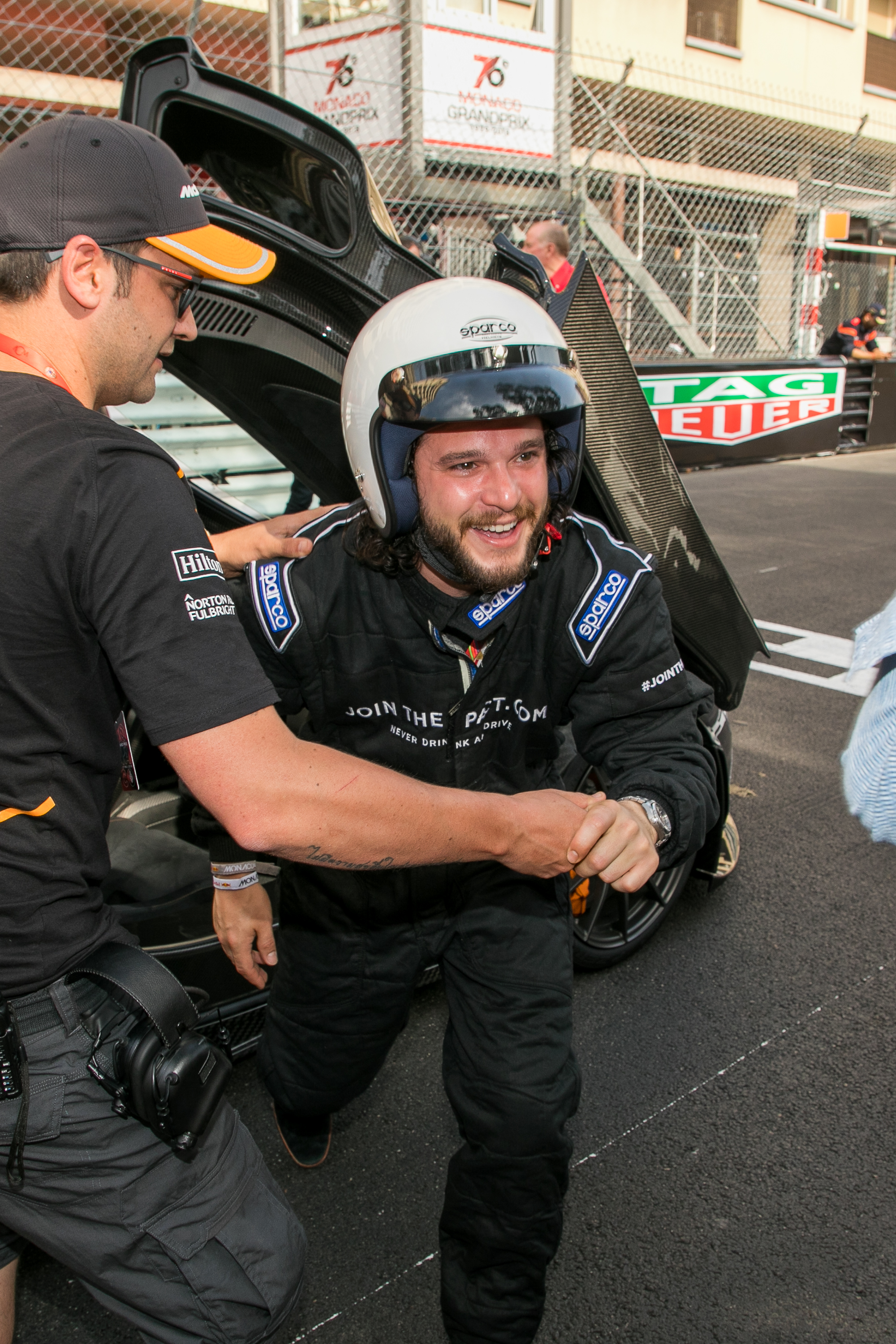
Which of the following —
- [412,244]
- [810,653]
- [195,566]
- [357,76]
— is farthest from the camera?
[357,76]

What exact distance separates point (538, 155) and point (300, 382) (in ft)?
39.1

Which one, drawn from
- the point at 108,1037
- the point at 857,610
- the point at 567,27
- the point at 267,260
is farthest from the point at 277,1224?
the point at 567,27

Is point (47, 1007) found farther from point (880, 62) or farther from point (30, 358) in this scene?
point (880, 62)

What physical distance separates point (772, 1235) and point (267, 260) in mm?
2226

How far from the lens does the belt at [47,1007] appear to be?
53.0 inches

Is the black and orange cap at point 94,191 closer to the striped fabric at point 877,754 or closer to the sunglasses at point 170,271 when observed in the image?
the sunglasses at point 170,271

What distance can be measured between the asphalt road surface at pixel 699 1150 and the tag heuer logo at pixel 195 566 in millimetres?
1457

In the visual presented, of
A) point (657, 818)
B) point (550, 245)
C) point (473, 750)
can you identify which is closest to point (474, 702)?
point (473, 750)

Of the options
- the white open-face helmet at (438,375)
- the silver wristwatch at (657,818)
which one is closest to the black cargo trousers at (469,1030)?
the silver wristwatch at (657,818)

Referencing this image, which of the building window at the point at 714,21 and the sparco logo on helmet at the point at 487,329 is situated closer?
the sparco logo on helmet at the point at 487,329

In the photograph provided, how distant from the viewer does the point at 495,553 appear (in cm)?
193

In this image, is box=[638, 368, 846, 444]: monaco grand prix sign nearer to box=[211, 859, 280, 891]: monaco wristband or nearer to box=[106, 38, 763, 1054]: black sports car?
box=[106, 38, 763, 1054]: black sports car

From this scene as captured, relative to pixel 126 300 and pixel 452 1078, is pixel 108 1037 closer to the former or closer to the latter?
pixel 452 1078

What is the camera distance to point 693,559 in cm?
270
